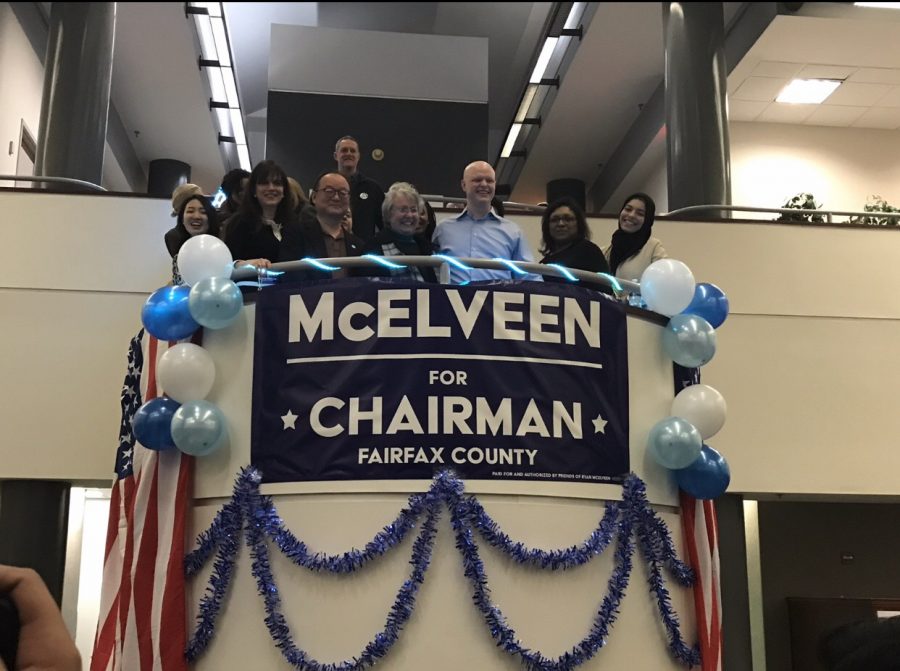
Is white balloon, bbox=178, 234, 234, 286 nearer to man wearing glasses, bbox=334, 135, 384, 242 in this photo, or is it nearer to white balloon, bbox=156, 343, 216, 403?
white balloon, bbox=156, 343, 216, 403

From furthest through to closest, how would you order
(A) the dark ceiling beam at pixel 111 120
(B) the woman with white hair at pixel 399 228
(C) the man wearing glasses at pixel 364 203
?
(A) the dark ceiling beam at pixel 111 120
(C) the man wearing glasses at pixel 364 203
(B) the woman with white hair at pixel 399 228

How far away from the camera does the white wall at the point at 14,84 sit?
29.5ft

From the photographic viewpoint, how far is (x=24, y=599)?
5.00ft

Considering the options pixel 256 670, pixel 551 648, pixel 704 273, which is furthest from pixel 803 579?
pixel 256 670

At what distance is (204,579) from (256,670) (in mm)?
413

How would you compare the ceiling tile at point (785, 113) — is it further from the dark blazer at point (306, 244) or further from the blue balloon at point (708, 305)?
the dark blazer at point (306, 244)

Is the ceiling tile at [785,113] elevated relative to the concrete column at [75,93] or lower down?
elevated

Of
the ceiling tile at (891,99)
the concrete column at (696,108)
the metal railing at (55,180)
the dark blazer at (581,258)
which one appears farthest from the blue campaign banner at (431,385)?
the ceiling tile at (891,99)

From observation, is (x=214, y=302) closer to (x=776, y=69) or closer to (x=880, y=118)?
(x=776, y=69)

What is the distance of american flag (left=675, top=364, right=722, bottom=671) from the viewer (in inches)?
169

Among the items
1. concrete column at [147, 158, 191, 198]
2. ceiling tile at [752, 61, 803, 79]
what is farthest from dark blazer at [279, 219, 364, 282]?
concrete column at [147, 158, 191, 198]

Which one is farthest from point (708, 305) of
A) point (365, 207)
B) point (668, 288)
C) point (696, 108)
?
point (696, 108)

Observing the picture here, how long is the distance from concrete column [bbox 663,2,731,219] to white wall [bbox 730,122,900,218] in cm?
332

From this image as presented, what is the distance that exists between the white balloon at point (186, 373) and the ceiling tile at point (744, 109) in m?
8.37
